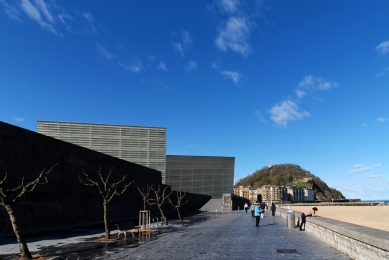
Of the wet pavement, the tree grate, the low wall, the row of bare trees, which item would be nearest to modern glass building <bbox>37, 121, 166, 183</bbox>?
the row of bare trees

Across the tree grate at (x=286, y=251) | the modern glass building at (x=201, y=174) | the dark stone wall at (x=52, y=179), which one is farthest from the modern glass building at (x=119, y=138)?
the tree grate at (x=286, y=251)

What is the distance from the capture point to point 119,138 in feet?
205

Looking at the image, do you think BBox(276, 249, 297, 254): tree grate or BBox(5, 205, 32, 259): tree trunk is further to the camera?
BBox(276, 249, 297, 254): tree grate

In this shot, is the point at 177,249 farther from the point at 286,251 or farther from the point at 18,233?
the point at 18,233

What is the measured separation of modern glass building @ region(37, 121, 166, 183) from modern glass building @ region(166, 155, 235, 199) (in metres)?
8.06

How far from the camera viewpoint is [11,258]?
11.3 metres

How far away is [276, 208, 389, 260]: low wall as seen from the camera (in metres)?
7.73

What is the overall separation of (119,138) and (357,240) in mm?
56084

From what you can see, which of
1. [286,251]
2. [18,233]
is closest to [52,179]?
[18,233]

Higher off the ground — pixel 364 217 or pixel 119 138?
pixel 119 138

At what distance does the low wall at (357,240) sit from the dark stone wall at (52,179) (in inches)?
647

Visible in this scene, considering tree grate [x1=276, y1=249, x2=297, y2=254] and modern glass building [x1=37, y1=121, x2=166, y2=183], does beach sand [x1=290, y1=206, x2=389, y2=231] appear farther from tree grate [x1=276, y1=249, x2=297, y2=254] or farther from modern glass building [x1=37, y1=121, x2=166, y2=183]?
modern glass building [x1=37, y1=121, x2=166, y2=183]

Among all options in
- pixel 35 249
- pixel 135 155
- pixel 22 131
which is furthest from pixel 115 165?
pixel 135 155

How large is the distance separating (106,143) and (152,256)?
52.7 metres
